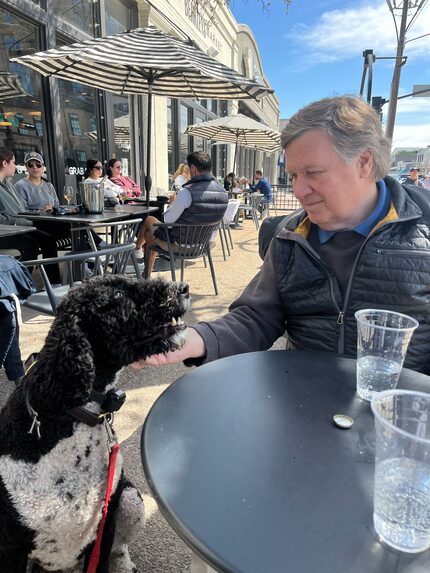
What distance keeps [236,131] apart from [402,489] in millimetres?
11868

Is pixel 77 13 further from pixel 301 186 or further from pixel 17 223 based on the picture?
pixel 301 186

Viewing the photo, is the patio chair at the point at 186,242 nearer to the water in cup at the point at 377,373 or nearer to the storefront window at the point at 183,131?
the water in cup at the point at 377,373

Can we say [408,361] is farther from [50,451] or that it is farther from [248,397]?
[50,451]

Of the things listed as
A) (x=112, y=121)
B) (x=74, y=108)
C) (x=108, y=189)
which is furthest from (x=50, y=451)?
(x=112, y=121)

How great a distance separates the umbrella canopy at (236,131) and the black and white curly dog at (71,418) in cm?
896

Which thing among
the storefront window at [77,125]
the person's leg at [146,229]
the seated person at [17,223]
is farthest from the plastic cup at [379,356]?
the storefront window at [77,125]

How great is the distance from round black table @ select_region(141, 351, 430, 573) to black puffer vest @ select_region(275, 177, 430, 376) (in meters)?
0.27

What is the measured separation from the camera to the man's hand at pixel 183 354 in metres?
1.29

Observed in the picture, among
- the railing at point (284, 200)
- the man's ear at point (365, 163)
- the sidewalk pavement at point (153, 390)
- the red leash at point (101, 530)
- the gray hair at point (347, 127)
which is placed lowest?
the sidewalk pavement at point (153, 390)

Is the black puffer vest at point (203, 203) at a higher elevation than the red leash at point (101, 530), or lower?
higher

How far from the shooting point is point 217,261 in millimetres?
7152

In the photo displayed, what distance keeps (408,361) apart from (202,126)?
10304mm

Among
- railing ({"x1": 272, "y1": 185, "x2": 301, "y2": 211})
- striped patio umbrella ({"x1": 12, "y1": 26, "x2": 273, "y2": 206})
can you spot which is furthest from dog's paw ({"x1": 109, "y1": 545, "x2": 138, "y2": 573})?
railing ({"x1": 272, "y1": 185, "x2": 301, "y2": 211})

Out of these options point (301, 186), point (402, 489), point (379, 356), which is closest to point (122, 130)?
point (301, 186)
